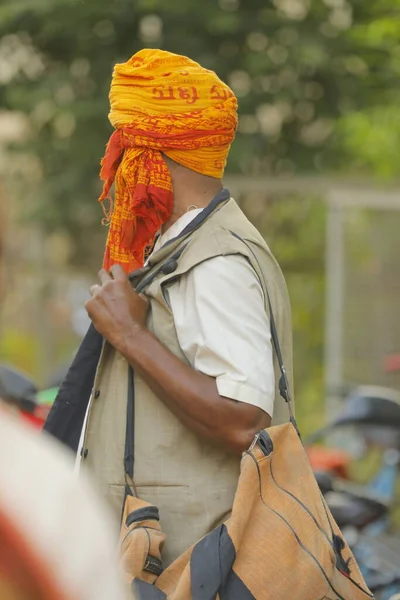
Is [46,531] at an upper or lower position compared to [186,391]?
upper

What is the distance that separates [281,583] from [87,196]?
7.19 m

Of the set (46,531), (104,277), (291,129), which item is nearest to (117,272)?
(104,277)

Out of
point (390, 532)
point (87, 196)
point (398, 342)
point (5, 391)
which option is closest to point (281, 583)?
point (5, 391)

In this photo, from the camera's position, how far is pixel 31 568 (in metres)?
1.20

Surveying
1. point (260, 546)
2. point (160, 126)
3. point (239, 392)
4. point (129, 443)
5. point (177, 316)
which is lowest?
point (260, 546)

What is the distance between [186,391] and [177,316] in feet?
0.61

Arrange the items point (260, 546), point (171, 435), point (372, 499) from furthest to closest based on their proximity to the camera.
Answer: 1. point (372, 499)
2. point (171, 435)
3. point (260, 546)

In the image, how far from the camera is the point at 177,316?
2.75 m

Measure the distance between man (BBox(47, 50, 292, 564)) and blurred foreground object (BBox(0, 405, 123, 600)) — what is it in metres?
1.36

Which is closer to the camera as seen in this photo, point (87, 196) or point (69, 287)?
point (87, 196)

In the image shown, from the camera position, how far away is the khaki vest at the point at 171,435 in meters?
2.71

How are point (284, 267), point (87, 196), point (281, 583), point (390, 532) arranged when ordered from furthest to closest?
point (87, 196), point (284, 267), point (390, 532), point (281, 583)

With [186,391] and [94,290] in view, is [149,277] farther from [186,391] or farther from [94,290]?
[186,391]

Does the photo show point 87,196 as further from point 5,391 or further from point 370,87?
point 5,391
